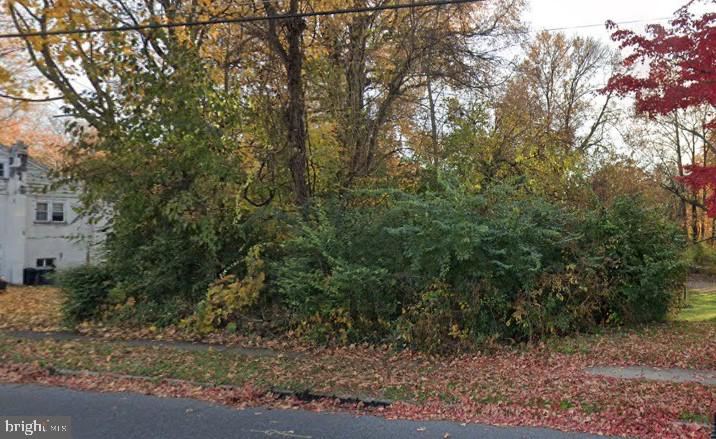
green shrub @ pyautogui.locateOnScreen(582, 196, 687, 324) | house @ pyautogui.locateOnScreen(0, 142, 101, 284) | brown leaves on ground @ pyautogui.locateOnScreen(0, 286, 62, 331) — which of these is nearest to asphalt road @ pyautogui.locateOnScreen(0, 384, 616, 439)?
green shrub @ pyautogui.locateOnScreen(582, 196, 687, 324)

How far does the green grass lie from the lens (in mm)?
13589

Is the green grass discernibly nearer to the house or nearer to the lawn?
the lawn

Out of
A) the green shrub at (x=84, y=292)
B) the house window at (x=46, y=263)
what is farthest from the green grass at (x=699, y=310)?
the house window at (x=46, y=263)

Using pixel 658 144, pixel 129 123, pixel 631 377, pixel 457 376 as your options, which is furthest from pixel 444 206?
pixel 658 144

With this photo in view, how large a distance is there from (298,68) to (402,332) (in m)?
6.27

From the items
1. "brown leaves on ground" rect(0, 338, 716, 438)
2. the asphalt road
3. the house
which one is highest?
the house

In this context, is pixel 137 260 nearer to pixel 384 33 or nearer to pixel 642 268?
pixel 384 33

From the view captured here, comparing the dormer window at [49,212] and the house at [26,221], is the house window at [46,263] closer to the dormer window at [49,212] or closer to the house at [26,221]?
the house at [26,221]

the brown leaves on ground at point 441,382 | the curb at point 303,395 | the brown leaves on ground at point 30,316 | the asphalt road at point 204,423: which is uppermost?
the brown leaves on ground at point 30,316

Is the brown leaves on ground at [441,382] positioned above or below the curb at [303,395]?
above

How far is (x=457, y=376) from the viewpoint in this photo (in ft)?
24.8

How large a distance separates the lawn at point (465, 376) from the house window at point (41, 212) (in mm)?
22260

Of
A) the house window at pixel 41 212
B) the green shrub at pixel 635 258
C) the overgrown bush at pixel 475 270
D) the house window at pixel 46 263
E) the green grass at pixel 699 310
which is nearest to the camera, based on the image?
the overgrown bush at pixel 475 270

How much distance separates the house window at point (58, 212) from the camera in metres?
30.6
